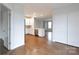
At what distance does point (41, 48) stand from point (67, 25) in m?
0.67

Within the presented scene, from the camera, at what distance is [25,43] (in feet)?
8.37

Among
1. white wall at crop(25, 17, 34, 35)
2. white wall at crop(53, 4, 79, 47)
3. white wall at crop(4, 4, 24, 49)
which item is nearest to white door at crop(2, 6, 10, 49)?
white wall at crop(4, 4, 24, 49)

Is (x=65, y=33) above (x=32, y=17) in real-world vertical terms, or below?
below

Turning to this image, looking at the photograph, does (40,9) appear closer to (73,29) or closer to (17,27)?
(17,27)

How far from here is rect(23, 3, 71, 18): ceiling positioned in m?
2.35

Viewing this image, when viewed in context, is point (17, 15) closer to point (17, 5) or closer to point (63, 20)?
point (17, 5)

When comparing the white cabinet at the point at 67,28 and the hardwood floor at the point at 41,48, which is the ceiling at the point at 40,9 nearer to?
the white cabinet at the point at 67,28

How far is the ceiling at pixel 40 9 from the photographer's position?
235 cm

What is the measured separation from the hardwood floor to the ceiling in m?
0.47

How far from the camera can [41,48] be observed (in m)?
2.49

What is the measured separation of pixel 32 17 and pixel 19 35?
0.45m
